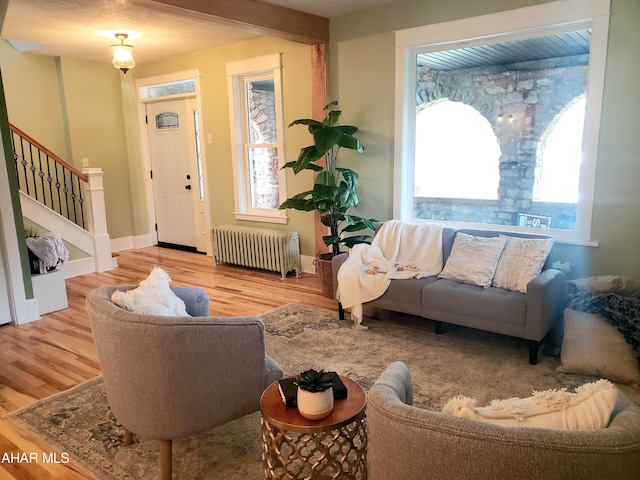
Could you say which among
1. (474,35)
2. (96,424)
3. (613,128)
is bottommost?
(96,424)

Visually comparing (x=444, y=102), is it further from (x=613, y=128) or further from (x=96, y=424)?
(x=96, y=424)

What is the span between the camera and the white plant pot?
166cm

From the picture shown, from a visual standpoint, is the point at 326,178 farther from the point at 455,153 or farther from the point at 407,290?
the point at 407,290

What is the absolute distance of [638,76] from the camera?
3281 millimetres

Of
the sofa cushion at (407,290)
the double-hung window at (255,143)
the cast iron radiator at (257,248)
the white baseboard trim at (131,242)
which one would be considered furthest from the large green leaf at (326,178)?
the white baseboard trim at (131,242)

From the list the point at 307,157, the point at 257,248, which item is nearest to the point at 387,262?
the point at 307,157

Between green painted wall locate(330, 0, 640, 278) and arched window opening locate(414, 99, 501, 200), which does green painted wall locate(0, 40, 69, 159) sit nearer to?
green painted wall locate(330, 0, 640, 278)

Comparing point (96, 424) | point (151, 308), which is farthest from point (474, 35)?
point (96, 424)

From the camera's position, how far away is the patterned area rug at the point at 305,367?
223 centimetres

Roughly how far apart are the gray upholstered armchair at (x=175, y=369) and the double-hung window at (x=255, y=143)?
366 cm

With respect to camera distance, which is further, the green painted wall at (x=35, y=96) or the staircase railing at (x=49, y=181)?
the green painted wall at (x=35, y=96)

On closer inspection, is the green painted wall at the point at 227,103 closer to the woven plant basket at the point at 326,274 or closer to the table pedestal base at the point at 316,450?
the woven plant basket at the point at 326,274

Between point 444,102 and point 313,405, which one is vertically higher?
point 444,102

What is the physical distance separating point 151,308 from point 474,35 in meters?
3.43
